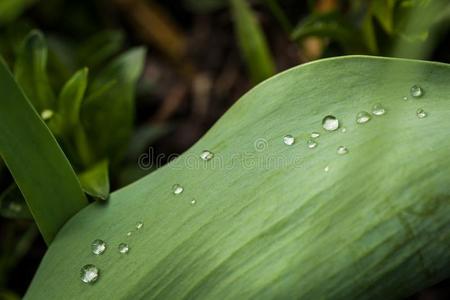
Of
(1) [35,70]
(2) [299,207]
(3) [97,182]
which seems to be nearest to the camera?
(2) [299,207]

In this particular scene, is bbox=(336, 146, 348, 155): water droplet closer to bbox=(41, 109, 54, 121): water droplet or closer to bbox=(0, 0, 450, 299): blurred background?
bbox=(0, 0, 450, 299): blurred background

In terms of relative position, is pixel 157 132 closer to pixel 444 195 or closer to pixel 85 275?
pixel 85 275

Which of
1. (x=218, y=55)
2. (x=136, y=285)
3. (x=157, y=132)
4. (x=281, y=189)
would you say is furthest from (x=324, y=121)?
(x=218, y=55)

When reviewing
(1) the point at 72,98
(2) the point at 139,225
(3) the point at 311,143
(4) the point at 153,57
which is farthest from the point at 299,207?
(4) the point at 153,57

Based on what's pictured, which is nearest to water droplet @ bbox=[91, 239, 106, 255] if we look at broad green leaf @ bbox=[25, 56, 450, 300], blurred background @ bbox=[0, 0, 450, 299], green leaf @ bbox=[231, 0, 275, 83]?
broad green leaf @ bbox=[25, 56, 450, 300]

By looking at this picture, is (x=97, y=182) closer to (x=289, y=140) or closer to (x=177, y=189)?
(x=177, y=189)

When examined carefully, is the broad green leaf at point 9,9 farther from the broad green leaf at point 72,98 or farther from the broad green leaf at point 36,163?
the broad green leaf at point 36,163

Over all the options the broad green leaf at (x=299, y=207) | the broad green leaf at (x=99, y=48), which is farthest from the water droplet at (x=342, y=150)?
the broad green leaf at (x=99, y=48)
